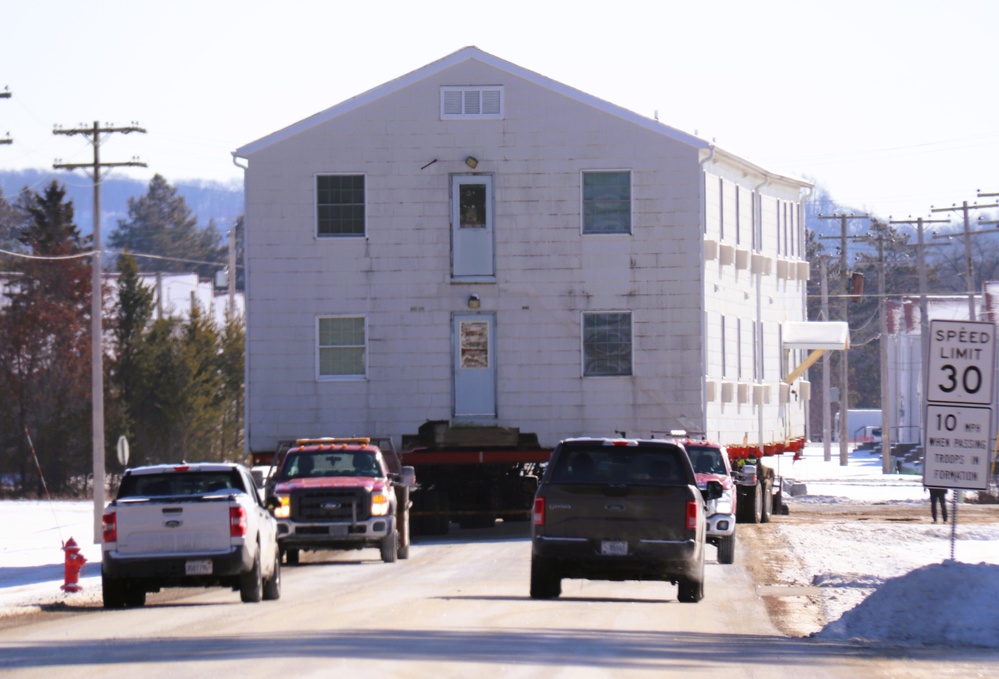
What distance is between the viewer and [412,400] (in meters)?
36.8

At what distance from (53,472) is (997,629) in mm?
50512

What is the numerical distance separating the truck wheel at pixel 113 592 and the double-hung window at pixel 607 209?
1913 cm

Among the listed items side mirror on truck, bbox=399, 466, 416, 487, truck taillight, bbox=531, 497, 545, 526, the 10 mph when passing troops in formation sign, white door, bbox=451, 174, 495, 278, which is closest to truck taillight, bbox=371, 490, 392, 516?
side mirror on truck, bbox=399, 466, 416, 487

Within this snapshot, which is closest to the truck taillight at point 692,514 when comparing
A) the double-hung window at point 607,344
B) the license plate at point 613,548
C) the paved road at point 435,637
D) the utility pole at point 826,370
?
the license plate at point 613,548

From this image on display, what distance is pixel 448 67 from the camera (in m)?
36.9

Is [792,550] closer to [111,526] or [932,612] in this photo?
[932,612]

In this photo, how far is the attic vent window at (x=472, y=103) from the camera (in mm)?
37000

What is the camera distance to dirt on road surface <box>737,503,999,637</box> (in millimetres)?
18766

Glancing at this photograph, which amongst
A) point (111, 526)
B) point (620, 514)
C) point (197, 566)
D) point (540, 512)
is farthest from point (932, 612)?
point (111, 526)

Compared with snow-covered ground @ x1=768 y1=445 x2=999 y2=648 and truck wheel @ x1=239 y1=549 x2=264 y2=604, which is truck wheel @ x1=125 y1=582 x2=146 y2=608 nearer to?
truck wheel @ x1=239 y1=549 x2=264 y2=604

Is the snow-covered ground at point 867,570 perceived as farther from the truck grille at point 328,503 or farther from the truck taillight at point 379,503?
the truck taillight at point 379,503

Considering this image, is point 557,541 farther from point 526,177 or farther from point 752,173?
point 752,173

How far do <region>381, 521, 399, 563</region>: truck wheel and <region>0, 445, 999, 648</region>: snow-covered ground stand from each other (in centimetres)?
463

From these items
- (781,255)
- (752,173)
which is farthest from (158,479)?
(781,255)
